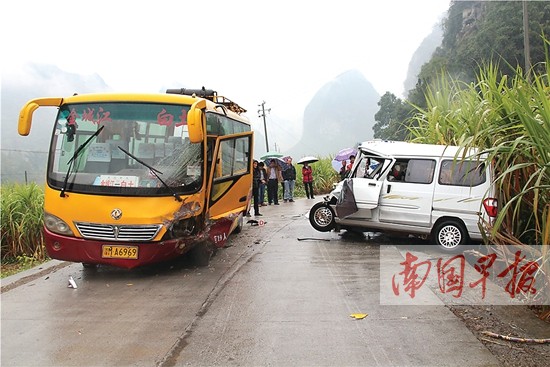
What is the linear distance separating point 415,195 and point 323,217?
2184mm

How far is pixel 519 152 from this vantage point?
4734mm

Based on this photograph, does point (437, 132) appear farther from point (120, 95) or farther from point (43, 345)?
point (43, 345)

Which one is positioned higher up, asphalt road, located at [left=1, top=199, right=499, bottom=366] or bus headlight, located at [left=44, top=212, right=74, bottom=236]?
bus headlight, located at [left=44, top=212, right=74, bottom=236]

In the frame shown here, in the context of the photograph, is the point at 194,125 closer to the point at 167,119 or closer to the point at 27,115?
the point at 167,119

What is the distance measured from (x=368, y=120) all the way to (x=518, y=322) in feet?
427

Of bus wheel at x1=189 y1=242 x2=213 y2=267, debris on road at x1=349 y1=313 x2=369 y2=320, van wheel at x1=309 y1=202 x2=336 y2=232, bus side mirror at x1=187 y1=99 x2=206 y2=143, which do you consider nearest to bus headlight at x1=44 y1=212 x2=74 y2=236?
bus wheel at x1=189 y1=242 x2=213 y2=267

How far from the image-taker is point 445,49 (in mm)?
52781

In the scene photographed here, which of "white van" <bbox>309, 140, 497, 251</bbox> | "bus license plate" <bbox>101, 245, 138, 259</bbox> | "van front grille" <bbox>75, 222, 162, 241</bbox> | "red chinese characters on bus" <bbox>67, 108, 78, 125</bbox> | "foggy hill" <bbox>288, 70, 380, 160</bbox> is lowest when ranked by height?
"bus license plate" <bbox>101, 245, 138, 259</bbox>

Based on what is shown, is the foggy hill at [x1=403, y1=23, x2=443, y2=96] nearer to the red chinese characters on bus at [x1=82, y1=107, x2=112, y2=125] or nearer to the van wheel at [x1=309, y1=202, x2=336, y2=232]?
the van wheel at [x1=309, y1=202, x2=336, y2=232]

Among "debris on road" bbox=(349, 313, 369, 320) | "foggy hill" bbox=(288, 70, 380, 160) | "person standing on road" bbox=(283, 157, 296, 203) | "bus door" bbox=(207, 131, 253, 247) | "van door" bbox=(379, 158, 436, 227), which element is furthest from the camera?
"foggy hill" bbox=(288, 70, 380, 160)

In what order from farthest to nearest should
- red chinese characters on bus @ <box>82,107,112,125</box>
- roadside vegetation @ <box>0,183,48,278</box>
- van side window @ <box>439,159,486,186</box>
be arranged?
roadside vegetation @ <box>0,183,48,278</box>, van side window @ <box>439,159,486,186</box>, red chinese characters on bus @ <box>82,107,112,125</box>

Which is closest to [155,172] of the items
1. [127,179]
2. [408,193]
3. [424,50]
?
[127,179]

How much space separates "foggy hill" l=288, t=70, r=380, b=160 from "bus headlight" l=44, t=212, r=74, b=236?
11439cm

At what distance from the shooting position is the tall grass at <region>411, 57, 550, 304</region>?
419 centimetres
